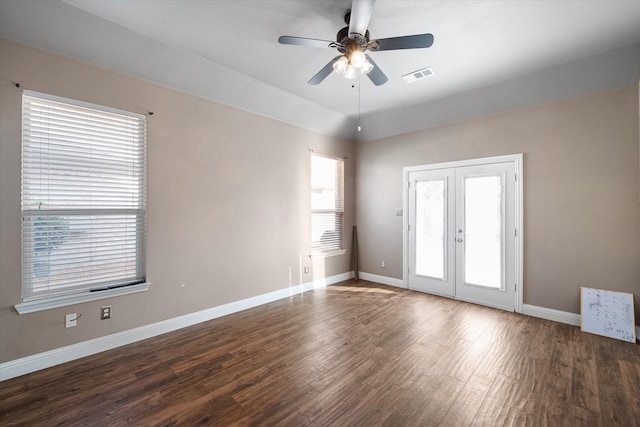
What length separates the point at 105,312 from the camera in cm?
281

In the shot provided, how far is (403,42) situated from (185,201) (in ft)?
9.33

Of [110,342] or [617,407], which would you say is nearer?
[617,407]

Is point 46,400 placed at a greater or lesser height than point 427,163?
lesser

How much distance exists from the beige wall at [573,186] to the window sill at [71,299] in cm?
465

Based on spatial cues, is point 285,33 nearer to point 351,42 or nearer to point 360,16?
point 351,42

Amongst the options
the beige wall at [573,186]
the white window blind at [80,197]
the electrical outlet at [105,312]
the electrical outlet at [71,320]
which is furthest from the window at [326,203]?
the electrical outlet at [71,320]

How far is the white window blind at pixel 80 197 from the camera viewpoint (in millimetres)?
2469

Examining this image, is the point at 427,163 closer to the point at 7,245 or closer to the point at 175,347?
the point at 175,347

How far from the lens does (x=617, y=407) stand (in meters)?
1.99

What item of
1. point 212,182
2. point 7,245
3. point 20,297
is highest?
point 212,182

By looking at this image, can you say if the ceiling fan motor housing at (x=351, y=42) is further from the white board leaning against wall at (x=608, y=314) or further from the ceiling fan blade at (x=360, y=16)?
the white board leaning against wall at (x=608, y=314)

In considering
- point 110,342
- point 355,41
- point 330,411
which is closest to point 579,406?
point 330,411

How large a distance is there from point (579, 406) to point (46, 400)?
12.8ft

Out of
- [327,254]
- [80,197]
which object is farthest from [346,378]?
[80,197]
